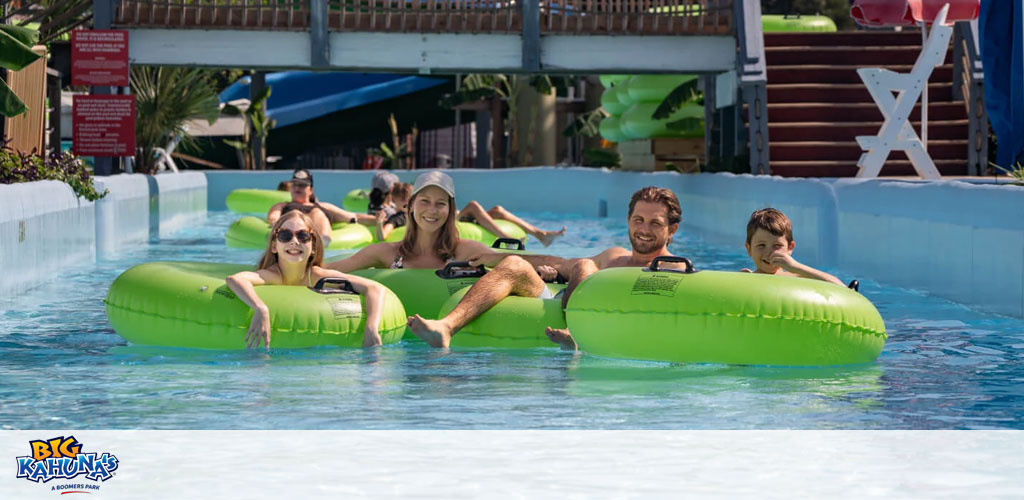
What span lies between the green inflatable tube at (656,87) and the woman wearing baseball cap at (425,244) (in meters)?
16.6

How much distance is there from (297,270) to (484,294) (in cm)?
105

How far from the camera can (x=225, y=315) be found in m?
7.52

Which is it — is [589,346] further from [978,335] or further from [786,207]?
[786,207]

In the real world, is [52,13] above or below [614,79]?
above

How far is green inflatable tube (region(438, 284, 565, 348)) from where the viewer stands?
25.4ft

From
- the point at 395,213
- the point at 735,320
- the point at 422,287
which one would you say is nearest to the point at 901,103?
the point at 395,213

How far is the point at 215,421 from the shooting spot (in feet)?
17.4

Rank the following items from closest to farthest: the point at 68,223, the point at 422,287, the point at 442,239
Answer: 1. the point at 422,287
2. the point at 442,239
3. the point at 68,223

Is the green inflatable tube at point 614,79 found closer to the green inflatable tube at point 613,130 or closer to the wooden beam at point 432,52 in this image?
the green inflatable tube at point 613,130

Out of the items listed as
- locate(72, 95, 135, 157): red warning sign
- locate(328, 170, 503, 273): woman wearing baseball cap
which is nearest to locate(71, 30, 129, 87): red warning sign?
locate(72, 95, 135, 157): red warning sign
